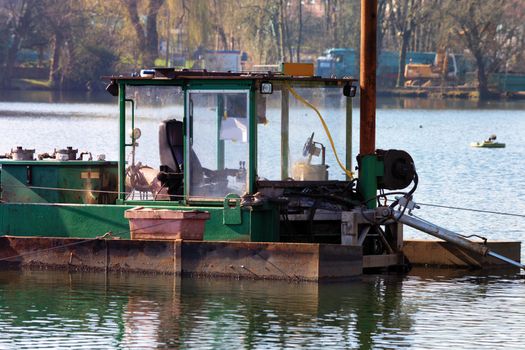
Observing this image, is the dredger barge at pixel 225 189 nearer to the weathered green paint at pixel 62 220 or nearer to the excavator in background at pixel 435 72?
the weathered green paint at pixel 62 220

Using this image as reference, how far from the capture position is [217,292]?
19531mm

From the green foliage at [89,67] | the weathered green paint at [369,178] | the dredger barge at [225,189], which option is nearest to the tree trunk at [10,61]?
the green foliage at [89,67]

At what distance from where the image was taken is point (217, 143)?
2030cm

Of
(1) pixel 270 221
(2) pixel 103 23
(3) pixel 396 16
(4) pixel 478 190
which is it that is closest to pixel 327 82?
(1) pixel 270 221

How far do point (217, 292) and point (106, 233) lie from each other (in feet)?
6.14

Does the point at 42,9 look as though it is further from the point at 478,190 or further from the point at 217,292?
the point at 217,292

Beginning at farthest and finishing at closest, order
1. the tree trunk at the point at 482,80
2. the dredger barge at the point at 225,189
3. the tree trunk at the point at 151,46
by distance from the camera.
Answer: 1. the tree trunk at the point at 482,80
2. the tree trunk at the point at 151,46
3. the dredger barge at the point at 225,189

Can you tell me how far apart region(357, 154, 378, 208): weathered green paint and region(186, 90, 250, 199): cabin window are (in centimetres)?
169

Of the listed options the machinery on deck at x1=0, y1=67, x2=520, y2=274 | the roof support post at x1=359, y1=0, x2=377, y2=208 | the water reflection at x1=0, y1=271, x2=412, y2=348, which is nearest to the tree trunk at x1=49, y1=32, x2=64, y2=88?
the machinery on deck at x1=0, y1=67, x2=520, y2=274

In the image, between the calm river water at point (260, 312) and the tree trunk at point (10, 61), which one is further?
the tree trunk at point (10, 61)

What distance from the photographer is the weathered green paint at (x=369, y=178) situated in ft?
67.1

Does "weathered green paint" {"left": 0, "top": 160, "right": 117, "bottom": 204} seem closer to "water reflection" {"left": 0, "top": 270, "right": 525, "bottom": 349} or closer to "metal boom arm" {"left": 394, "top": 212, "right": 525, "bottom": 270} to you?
"water reflection" {"left": 0, "top": 270, "right": 525, "bottom": 349}

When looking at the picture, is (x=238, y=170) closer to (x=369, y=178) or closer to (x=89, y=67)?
(x=369, y=178)

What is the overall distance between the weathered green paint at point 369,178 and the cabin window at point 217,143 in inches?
66.6
